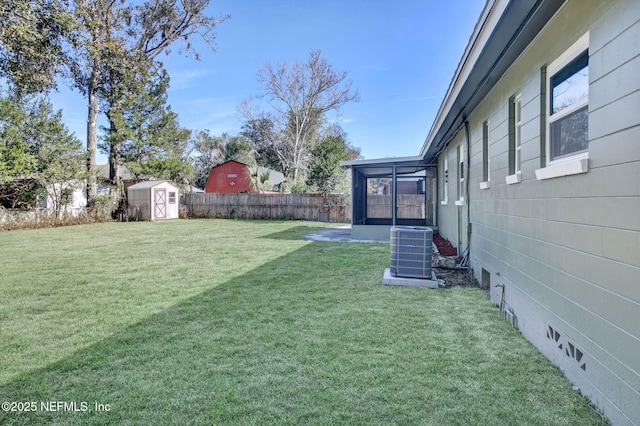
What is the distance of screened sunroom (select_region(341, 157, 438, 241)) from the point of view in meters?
10.3

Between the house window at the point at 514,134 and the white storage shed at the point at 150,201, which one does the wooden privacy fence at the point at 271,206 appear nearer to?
the white storage shed at the point at 150,201

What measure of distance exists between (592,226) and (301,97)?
2903 centimetres

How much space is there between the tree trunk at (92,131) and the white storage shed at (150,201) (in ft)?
6.08

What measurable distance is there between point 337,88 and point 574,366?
2884 cm

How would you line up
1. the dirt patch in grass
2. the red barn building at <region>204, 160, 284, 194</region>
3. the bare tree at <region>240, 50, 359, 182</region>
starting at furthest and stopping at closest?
the bare tree at <region>240, 50, 359, 182</region>
the red barn building at <region>204, 160, 284, 194</region>
the dirt patch in grass

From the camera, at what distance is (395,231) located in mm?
4977

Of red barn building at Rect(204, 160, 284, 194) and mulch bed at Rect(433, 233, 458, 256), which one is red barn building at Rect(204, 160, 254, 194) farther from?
mulch bed at Rect(433, 233, 458, 256)

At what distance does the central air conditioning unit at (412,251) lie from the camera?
4871 millimetres

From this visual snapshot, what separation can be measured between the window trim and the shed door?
19.8 meters

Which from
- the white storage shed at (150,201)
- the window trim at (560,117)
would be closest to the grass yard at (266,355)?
the window trim at (560,117)

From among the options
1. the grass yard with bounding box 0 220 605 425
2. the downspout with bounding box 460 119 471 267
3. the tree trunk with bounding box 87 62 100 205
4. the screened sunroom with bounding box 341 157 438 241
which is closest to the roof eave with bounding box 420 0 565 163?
the downspout with bounding box 460 119 471 267

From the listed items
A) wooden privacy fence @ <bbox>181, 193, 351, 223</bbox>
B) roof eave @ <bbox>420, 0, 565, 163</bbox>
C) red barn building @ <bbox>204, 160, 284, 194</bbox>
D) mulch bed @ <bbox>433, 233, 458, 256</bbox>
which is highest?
red barn building @ <bbox>204, 160, 284, 194</bbox>

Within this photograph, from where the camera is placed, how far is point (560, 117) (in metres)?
2.65

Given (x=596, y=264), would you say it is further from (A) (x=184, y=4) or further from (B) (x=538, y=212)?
(A) (x=184, y=4)
